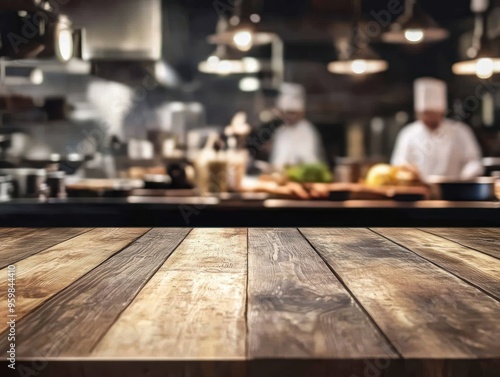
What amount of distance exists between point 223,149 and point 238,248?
282 cm

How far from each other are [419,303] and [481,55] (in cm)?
356

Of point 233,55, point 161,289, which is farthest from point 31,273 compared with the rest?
point 233,55

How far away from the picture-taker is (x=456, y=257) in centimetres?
123

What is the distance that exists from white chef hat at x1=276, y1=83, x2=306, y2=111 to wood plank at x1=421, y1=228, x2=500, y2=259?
8.84 feet

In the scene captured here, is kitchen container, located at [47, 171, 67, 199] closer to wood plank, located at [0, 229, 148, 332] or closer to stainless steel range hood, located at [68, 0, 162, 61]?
stainless steel range hood, located at [68, 0, 162, 61]

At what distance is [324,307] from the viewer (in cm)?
79

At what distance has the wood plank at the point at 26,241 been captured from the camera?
1254mm

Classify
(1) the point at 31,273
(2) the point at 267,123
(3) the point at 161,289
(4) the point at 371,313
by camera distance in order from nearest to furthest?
(4) the point at 371,313 < (3) the point at 161,289 < (1) the point at 31,273 < (2) the point at 267,123

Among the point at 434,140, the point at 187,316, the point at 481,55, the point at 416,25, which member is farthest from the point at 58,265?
the point at 434,140

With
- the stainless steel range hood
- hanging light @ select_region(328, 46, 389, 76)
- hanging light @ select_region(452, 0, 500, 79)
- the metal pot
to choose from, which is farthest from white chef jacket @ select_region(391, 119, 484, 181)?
the stainless steel range hood

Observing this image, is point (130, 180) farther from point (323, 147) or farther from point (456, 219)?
point (456, 219)

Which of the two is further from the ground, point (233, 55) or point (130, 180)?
point (233, 55)

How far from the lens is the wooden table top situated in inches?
23.7

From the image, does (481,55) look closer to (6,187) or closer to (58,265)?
(6,187)
